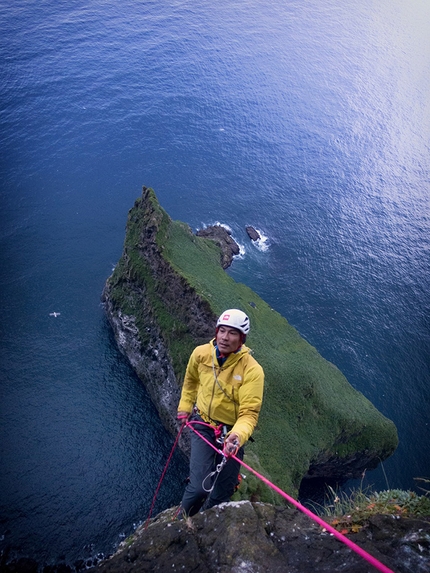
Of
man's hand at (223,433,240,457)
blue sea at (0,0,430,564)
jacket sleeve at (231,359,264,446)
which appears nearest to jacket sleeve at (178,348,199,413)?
jacket sleeve at (231,359,264,446)

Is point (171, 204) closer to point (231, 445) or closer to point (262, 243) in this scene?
point (262, 243)

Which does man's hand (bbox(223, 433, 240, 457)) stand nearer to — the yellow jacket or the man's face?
the yellow jacket

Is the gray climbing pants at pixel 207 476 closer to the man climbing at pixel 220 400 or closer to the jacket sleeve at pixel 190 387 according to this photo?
the man climbing at pixel 220 400

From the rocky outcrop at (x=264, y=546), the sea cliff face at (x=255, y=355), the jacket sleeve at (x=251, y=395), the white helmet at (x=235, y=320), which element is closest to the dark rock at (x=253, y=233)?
the sea cliff face at (x=255, y=355)

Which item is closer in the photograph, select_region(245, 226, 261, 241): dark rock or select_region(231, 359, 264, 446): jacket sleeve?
select_region(231, 359, 264, 446): jacket sleeve

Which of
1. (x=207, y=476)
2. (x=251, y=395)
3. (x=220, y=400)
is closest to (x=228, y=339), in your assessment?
(x=251, y=395)

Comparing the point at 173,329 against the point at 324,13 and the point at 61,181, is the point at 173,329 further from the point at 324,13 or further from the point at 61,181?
the point at 324,13
